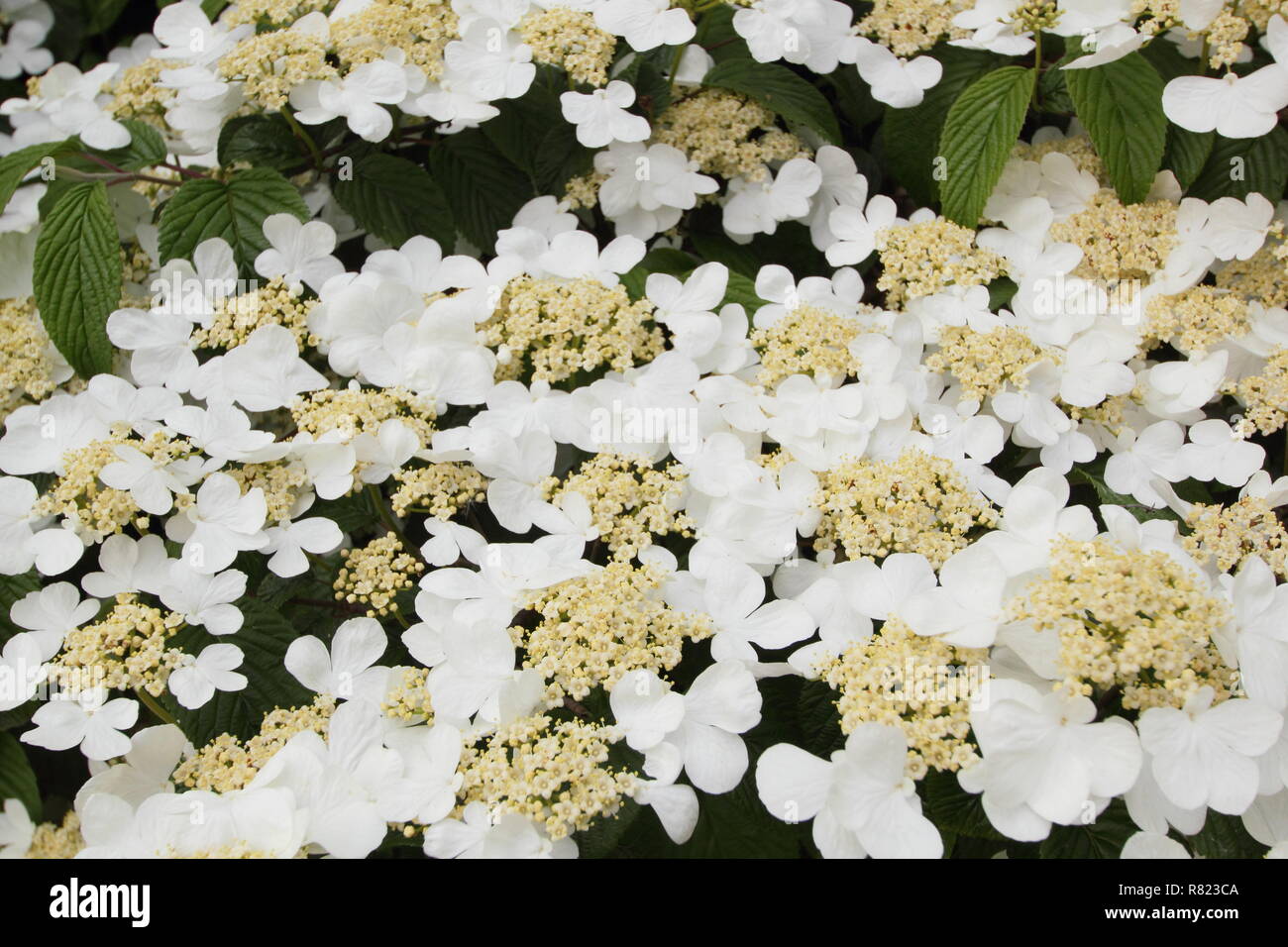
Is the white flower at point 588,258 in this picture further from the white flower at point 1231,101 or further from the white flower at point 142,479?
the white flower at point 1231,101

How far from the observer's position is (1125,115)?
1295 mm

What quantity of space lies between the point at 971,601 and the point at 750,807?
0.27 metres

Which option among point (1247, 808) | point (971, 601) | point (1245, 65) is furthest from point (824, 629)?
point (1245, 65)

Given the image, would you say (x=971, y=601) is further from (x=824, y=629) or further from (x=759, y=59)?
(x=759, y=59)

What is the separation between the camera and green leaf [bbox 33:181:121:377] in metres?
1.29

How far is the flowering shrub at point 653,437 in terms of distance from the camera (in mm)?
902

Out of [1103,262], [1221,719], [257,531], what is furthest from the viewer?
[1103,262]

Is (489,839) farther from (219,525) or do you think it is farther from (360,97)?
(360,97)

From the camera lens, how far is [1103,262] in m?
1.29

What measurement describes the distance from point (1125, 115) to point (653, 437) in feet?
2.28

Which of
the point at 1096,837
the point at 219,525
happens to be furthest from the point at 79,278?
the point at 1096,837

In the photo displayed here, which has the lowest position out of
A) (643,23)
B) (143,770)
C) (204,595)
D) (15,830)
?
(15,830)
